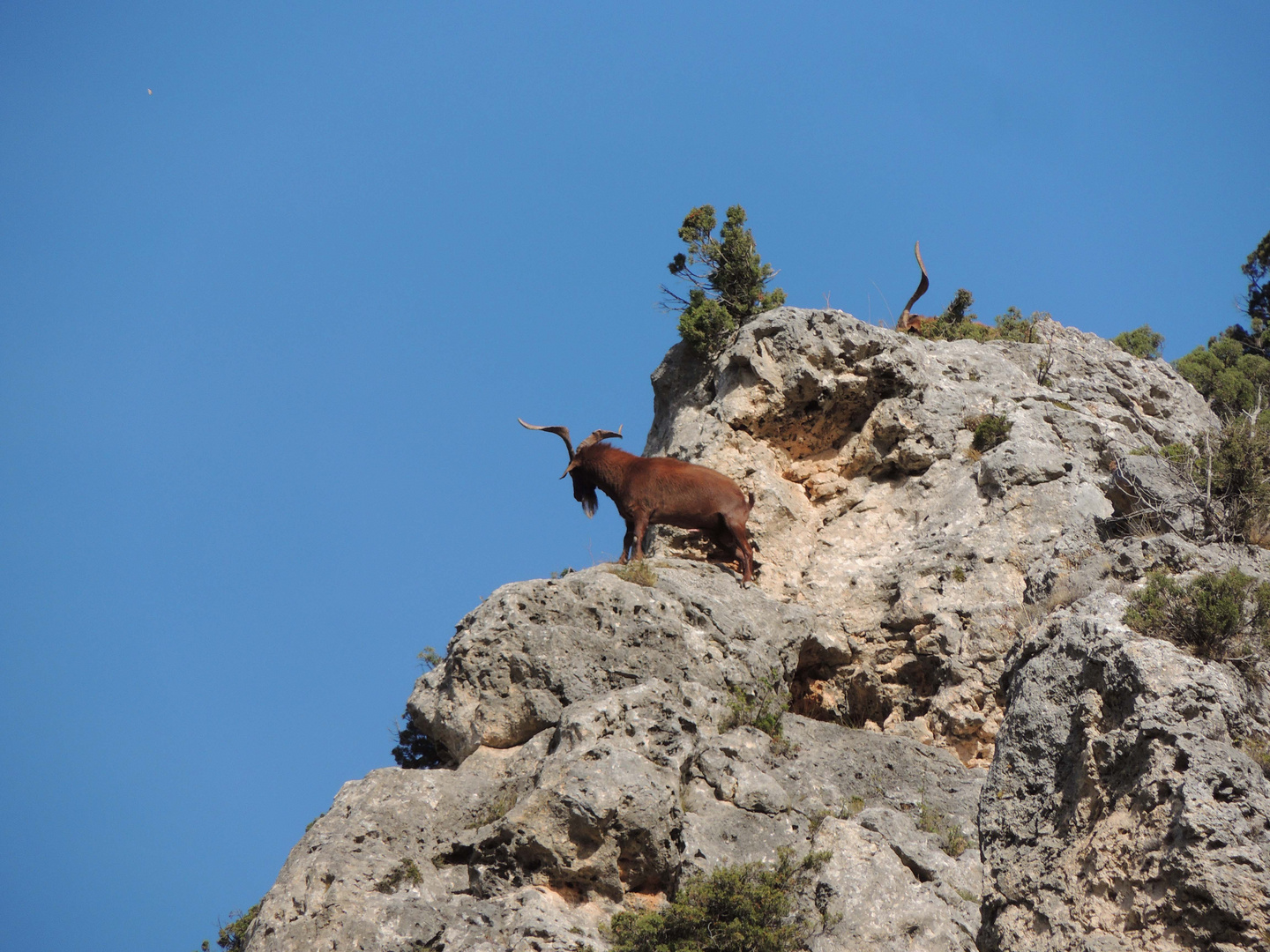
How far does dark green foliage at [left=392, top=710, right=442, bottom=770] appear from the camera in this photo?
13.9 m

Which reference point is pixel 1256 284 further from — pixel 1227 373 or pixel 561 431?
pixel 561 431

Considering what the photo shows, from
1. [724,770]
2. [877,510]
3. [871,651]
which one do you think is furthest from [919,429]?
[724,770]

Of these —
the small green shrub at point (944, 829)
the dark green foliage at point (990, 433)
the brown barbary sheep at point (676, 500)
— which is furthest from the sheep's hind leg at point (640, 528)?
the small green shrub at point (944, 829)

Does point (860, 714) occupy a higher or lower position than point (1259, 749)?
higher

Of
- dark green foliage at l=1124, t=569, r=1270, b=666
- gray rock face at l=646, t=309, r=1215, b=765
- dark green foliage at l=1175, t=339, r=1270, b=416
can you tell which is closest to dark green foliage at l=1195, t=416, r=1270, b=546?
gray rock face at l=646, t=309, r=1215, b=765

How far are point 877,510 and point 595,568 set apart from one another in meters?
4.60

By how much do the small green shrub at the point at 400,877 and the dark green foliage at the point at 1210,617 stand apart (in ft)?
21.3

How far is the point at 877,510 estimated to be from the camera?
15750 millimetres

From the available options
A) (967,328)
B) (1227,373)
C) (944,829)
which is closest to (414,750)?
(944,829)

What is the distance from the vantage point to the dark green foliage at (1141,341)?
1046 inches

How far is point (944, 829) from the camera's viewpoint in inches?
418

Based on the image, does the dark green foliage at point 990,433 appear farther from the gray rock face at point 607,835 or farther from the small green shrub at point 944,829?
the small green shrub at point 944,829

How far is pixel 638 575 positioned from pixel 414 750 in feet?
12.4

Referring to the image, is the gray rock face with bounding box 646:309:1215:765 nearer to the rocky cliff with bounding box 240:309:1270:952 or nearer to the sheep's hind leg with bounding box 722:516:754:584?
the rocky cliff with bounding box 240:309:1270:952
